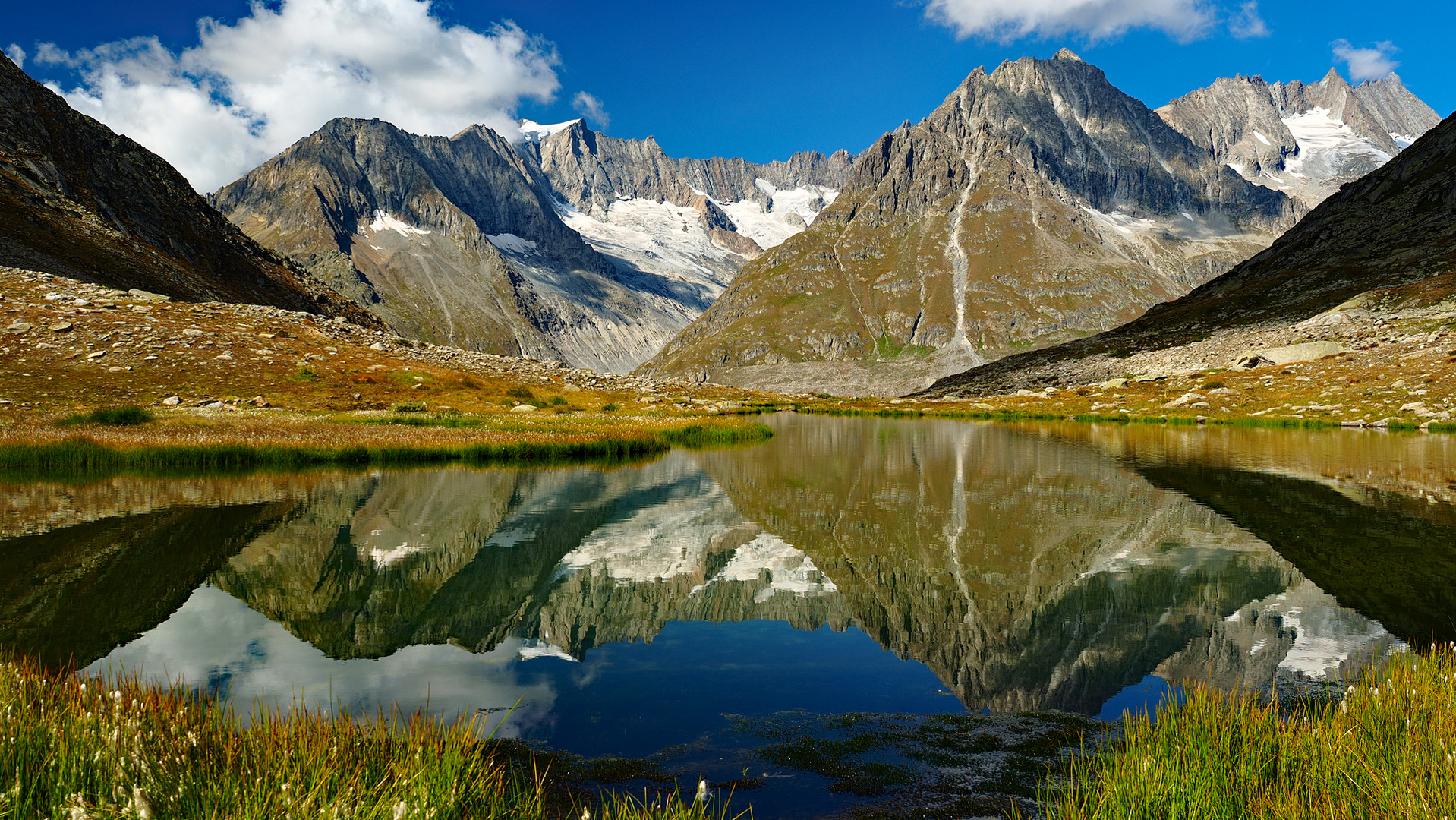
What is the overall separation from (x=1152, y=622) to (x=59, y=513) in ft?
92.8

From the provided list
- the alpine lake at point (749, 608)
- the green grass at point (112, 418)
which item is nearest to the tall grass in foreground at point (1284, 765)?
the alpine lake at point (749, 608)

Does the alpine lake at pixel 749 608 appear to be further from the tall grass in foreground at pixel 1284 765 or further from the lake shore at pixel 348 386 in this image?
the lake shore at pixel 348 386

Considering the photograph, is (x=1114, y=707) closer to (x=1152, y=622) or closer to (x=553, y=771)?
(x=1152, y=622)

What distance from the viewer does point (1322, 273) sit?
121 m

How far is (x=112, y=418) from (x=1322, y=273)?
511ft

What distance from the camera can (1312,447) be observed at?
45.2m

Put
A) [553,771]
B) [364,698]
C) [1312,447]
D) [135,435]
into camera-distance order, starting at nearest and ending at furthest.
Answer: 1. [553,771]
2. [364,698]
3. [135,435]
4. [1312,447]

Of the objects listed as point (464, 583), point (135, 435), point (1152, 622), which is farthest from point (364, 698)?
point (135, 435)

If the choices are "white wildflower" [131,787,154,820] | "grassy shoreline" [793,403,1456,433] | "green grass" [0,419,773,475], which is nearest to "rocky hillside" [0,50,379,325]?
"green grass" [0,419,773,475]

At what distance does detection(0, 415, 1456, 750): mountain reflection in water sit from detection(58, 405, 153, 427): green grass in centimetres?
1214

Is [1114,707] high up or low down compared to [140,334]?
down

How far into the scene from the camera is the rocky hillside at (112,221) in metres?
70.8

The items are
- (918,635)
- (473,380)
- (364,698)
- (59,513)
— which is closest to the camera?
(364,698)

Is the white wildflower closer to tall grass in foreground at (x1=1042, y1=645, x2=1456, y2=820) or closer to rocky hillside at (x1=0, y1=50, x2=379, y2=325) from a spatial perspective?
tall grass in foreground at (x1=1042, y1=645, x2=1456, y2=820)
